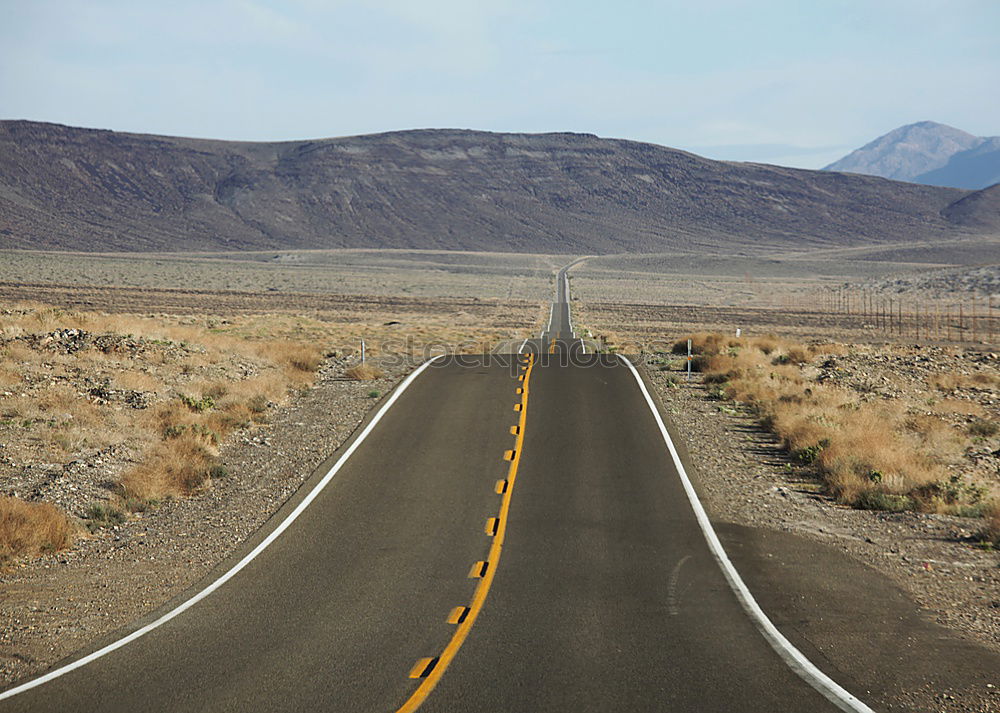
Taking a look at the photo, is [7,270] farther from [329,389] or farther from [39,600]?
[39,600]

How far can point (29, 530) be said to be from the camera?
13820 mm

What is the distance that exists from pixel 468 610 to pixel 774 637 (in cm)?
341

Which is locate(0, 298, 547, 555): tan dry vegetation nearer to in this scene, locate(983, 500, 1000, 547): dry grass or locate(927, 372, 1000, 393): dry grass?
locate(983, 500, 1000, 547): dry grass

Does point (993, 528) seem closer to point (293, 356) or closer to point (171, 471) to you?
point (171, 471)

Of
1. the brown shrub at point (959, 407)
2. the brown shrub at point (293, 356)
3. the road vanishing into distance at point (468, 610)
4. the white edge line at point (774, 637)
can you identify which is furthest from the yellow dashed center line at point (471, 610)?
the brown shrub at point (293, 356)

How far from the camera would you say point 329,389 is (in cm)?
3011

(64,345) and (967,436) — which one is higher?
(64,345)

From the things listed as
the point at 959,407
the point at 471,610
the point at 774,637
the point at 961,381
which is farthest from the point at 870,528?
the point at 961,381

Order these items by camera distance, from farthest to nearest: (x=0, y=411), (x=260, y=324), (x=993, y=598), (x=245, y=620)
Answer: (x=260, y=324), (x=0, y=411), (x=993, y=598), (x=245, y=620)

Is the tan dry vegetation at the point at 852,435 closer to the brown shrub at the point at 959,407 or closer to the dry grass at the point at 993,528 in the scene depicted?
the dry grass at the point at 993,528

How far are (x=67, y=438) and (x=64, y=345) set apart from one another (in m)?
10.1

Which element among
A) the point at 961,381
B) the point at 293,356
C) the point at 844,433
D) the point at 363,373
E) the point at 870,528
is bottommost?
the point at 870,528

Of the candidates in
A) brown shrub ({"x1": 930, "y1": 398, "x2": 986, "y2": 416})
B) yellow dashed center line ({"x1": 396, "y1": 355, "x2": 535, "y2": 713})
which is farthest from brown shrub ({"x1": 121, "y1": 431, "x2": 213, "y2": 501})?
brown shrub ({"x1": 930, "y1": 398, "x2": 986, "y2": 416})

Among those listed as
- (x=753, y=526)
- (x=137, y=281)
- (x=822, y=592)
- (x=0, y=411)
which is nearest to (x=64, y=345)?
(x=0, y=411)
